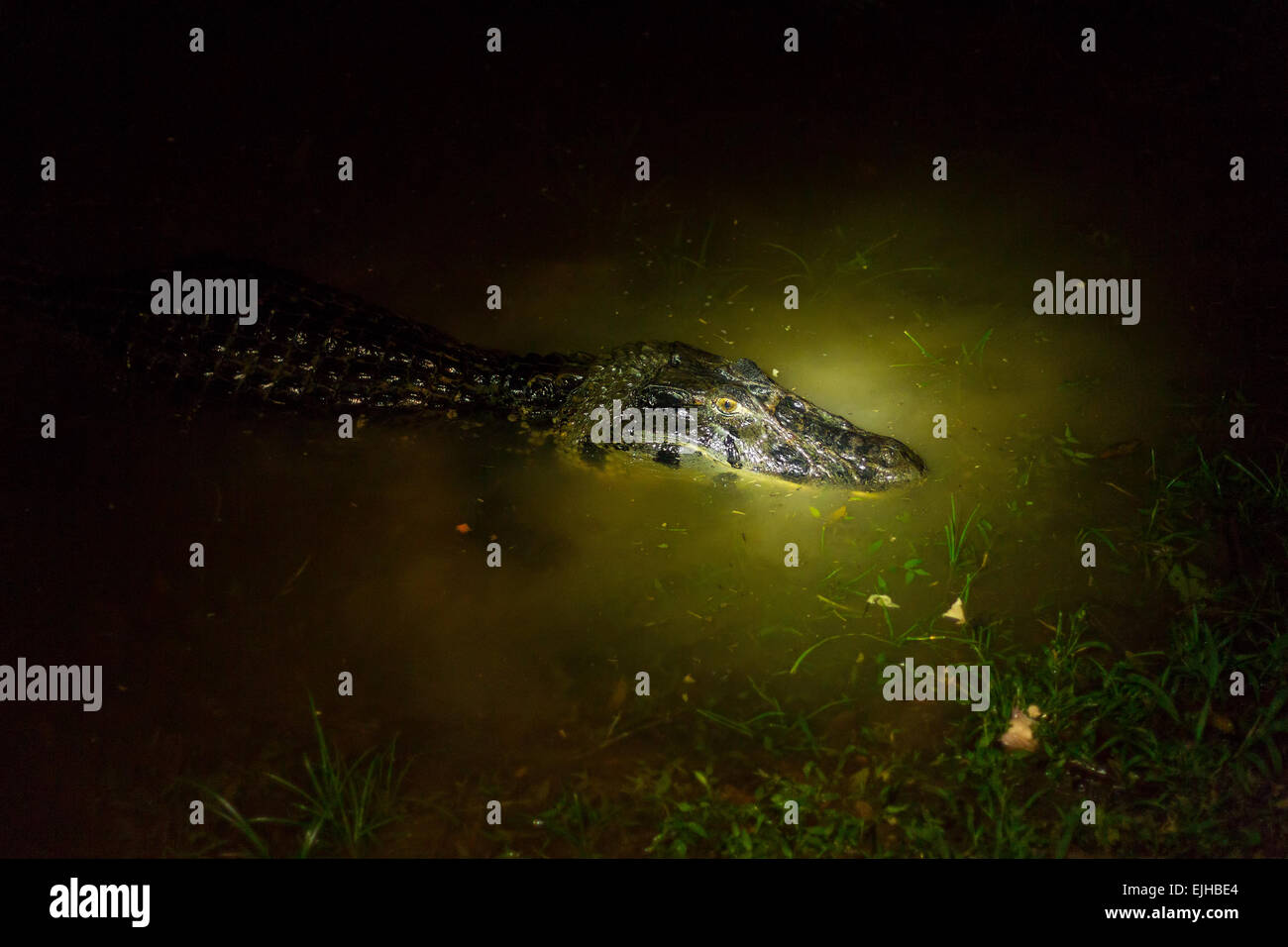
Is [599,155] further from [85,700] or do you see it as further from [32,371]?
[85,700]

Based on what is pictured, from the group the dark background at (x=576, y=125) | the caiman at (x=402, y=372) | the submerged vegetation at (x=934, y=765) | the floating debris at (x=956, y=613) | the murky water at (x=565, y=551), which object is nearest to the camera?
the submerged vegetation at (x=934, y=765)

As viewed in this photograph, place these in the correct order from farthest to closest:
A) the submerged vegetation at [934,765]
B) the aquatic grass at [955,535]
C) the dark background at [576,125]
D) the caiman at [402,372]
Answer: the dark background at [576,125]
the caiman at [402,372]
the aquatic grass at [955,535]
the submerged vegetation at [934,765]

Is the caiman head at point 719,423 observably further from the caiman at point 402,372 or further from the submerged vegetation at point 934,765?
the submerged vegetation at point 934,765

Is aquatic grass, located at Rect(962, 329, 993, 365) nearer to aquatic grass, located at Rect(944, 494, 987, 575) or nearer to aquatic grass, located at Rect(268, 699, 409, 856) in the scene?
aquatic grass, located at Rect(944, 494, 987, 575)

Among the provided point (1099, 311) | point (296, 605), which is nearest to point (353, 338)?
point (296, 605)

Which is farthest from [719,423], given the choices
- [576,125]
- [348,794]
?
[576,125]

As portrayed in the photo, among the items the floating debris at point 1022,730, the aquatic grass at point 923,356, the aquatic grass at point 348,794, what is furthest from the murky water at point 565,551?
the floating debris at point 1022,730

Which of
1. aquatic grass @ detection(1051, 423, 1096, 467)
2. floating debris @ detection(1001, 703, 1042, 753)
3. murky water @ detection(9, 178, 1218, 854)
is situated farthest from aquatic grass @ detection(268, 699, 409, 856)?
aquatic grass @ detection(1051, 423, 1096, 467)
